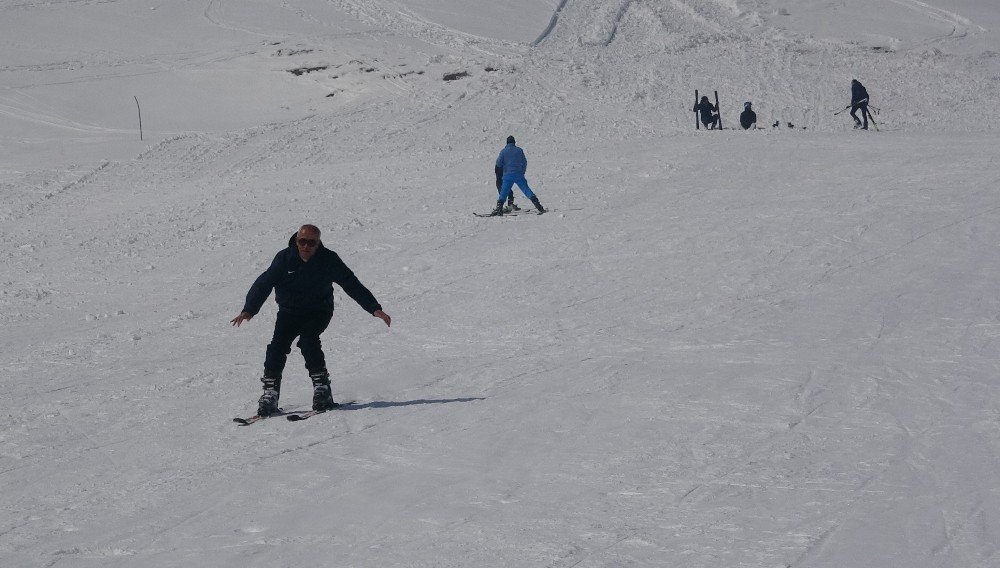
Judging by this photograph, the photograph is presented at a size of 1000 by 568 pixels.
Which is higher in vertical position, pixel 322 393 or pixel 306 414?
pixel 322 393

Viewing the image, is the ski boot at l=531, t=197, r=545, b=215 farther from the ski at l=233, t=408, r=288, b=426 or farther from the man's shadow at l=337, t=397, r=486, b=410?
the ski at l=233, t=408, r=288, b=426

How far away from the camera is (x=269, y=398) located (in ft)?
23.7

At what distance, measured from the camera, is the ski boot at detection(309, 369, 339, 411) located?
7.25 metres

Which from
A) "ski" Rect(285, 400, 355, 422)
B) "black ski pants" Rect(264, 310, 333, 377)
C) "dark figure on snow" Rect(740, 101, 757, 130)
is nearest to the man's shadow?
"ski" Rect(285, 400, 355, 422)

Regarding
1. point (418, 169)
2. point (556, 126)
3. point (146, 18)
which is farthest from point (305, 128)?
point (146, 18)

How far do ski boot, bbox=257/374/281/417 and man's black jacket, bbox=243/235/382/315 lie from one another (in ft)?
1.51

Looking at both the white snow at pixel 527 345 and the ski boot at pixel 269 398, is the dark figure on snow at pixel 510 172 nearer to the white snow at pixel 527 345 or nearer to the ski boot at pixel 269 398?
the white snow at pixel 527 345

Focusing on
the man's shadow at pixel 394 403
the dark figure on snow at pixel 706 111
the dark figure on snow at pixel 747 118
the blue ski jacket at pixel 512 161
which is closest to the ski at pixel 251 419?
the man's shadow at pixel 394 403

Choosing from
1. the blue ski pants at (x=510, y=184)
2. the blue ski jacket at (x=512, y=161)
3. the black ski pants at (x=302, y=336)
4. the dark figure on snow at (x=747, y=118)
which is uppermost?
the dark figure on snow at (x=747, y=118)

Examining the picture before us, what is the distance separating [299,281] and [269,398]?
31.0 inches

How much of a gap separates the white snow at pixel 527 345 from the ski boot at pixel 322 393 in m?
0.26

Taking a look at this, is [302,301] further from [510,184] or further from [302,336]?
[510,184]

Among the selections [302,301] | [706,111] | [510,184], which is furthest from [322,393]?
[706,111]

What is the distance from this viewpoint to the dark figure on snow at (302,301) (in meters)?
7.18
